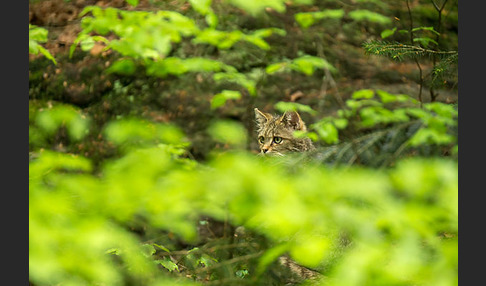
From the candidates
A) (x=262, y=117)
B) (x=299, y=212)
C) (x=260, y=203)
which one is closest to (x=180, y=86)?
(x=262, y=117)

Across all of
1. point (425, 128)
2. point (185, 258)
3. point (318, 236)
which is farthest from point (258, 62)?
point (318, 236)

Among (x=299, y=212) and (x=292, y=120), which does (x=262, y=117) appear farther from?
(x=299, y=212)

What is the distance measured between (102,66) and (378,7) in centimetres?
345

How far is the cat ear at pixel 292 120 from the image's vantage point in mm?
4305

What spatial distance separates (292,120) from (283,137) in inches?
8.2

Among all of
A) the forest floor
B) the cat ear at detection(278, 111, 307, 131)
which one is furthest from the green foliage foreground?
the forest floor

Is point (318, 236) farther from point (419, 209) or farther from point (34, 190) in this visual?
point (34, 190)

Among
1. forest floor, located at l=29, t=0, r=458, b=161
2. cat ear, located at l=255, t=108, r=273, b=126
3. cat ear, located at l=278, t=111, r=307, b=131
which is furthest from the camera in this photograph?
forest floor, located at l=29, t=0, r=458, b=161

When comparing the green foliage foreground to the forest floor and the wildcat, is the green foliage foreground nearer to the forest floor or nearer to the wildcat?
the wildcat

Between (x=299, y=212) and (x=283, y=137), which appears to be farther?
(x=283, y=137)

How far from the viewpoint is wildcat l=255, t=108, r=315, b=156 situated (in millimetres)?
4387

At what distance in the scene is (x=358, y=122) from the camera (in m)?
5.54

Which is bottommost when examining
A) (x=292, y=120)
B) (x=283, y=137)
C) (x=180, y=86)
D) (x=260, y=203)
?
(x=180, y=86)

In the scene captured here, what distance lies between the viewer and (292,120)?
4.35 meters
